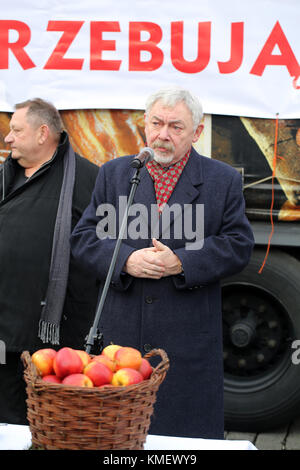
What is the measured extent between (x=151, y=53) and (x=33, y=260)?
139 cm

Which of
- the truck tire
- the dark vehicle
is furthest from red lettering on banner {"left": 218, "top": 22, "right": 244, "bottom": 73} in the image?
the truck tire

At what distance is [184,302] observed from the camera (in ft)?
8.97

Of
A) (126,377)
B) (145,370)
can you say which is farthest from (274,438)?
(126,377)

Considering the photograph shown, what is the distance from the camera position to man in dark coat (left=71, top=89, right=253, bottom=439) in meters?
2.69

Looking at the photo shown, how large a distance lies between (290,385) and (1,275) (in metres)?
1.92

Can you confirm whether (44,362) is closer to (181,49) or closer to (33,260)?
(33,260)

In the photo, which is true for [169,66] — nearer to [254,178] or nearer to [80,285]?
[254,178]

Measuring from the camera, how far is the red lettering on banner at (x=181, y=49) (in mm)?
3910

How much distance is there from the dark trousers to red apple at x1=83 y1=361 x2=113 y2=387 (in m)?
1.91

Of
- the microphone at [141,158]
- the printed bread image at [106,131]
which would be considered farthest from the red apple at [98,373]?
the printed bread image at [106,131]

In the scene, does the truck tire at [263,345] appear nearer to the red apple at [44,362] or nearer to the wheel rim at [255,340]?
the wheel rim at [255,340]

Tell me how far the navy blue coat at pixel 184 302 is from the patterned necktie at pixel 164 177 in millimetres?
29
